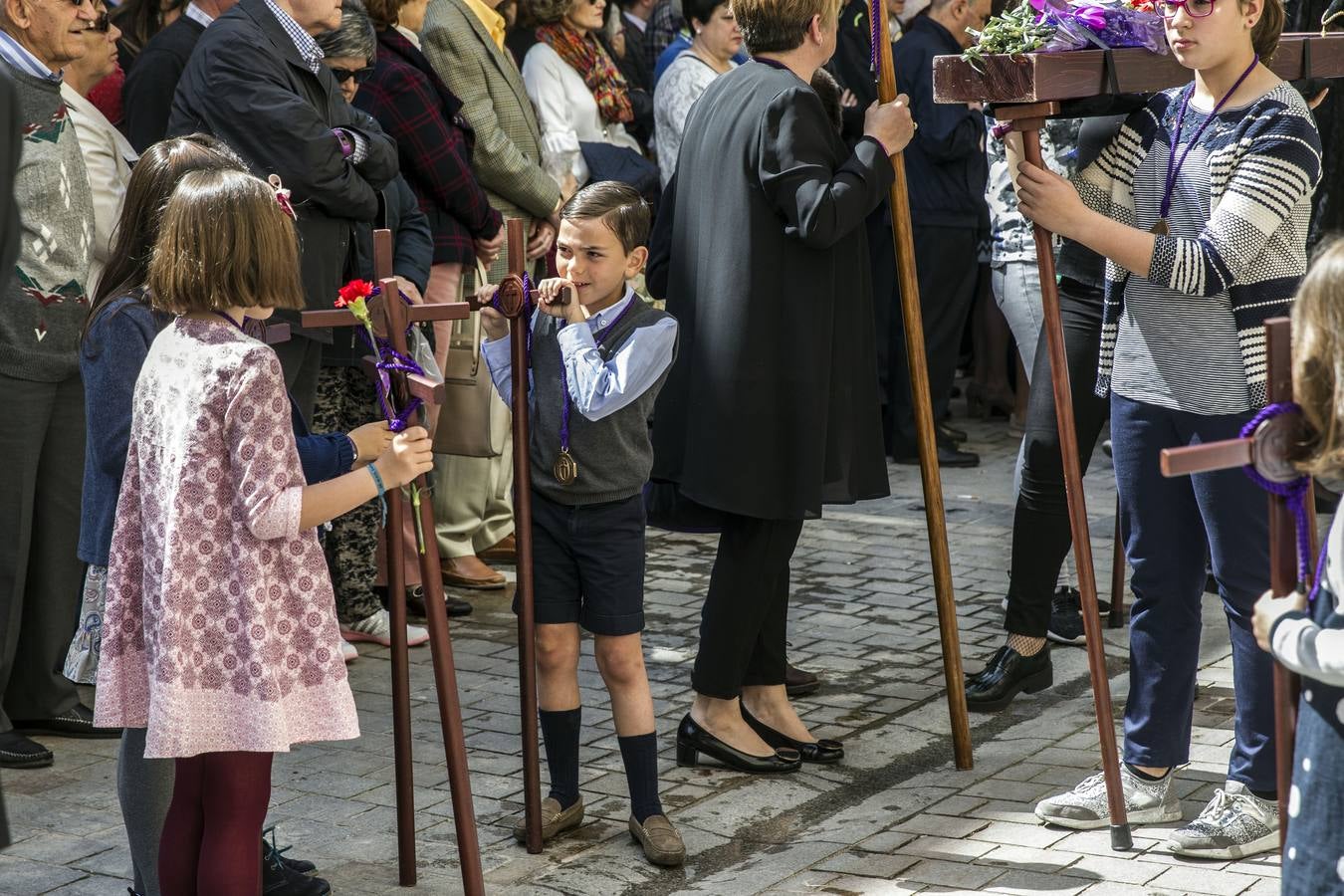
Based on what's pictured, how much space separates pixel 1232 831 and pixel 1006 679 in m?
1.33

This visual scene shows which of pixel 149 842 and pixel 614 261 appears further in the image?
pixel 614 261

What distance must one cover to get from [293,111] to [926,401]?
200cm

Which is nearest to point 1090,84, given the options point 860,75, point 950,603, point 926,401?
point 926,401

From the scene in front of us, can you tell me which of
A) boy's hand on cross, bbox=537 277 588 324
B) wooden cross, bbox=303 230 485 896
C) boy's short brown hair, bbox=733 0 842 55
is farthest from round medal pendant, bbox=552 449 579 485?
boy's short brown hair, bbox=733 0 842 55

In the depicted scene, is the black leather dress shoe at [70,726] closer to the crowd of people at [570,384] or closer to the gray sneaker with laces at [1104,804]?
the crowd of people at [570,384]

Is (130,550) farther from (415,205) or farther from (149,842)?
(415,205)

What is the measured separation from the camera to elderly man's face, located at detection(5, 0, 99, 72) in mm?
4695

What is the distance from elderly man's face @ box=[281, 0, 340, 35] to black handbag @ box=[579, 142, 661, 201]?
2.01m

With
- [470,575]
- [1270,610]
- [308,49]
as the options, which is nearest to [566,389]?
[308,49]

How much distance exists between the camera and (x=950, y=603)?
4.64 meters

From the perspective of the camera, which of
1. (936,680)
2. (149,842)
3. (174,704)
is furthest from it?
(936,680)

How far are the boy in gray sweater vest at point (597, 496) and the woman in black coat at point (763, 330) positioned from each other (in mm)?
374

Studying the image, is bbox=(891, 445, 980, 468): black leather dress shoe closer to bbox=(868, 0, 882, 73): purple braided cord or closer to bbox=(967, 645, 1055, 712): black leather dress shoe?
bbox=(967, 645, 1055, 712): black leather dress shoe

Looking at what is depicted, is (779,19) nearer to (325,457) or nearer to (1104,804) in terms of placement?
(325,457)
